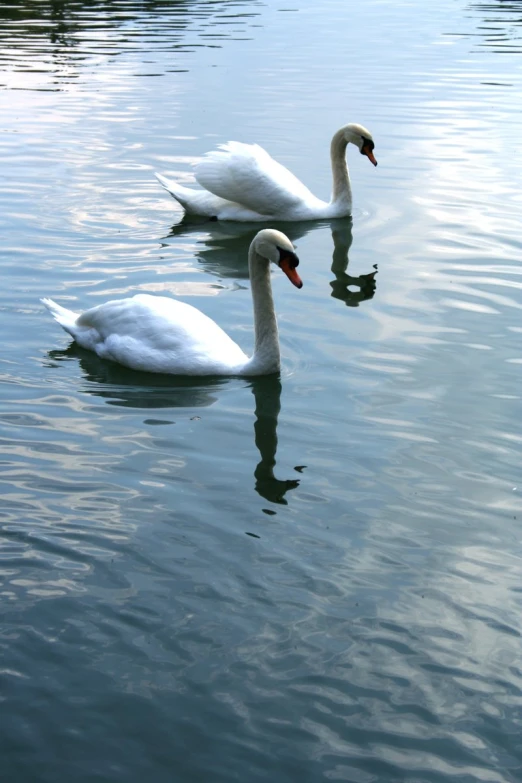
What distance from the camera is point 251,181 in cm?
1365

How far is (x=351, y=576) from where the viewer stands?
6.11 metres

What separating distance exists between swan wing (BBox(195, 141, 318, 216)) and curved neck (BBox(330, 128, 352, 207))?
305 millimetres

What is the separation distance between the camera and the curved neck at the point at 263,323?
8.90 metres

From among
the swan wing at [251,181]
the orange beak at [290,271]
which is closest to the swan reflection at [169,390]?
the orange beak at [290,271]

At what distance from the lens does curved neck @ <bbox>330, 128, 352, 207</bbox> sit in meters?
13.9

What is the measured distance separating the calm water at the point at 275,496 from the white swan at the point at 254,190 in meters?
0.38

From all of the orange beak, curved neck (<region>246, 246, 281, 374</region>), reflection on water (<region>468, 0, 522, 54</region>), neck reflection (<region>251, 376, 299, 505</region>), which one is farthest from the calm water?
reflection on water (<region>468, 0, 522, 54</region>)

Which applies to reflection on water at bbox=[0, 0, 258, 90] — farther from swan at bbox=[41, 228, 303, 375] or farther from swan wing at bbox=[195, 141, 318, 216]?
swan at bbox=[41, 228, 303, 375]

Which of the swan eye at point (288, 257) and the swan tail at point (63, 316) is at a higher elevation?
the swan eye at point (288, 257)

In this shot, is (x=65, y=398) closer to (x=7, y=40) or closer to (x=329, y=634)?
(x=329, y=634)

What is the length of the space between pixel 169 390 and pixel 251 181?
545 cm

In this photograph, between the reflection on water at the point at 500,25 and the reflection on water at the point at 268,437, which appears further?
the reflection on water at the point at 500,25

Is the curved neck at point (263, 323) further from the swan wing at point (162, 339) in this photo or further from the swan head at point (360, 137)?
the swan head at point (360, 137)

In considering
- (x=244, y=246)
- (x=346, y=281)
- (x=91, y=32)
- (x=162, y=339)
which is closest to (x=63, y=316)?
(x=162, y=339)
